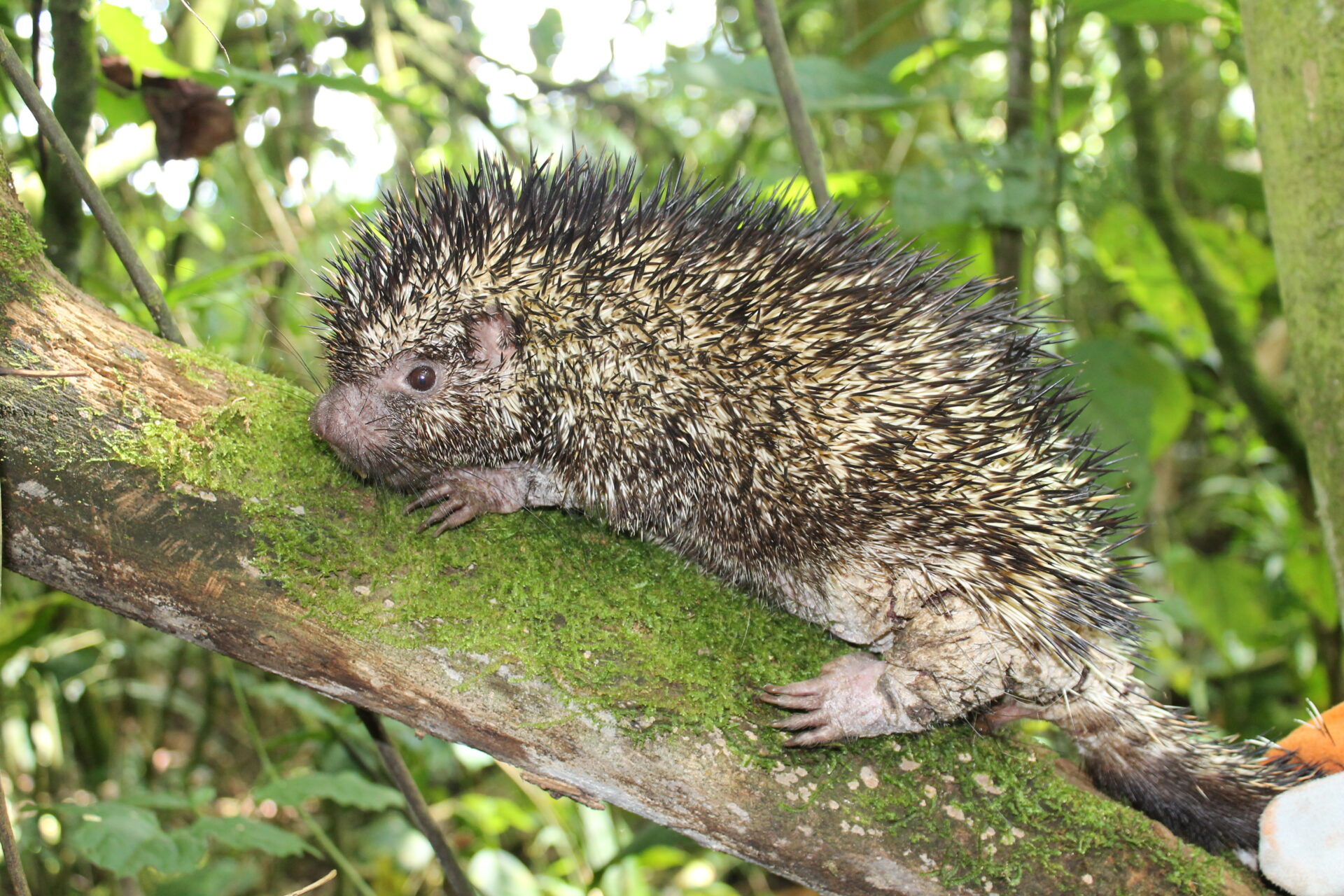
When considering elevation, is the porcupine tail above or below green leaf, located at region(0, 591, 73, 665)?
above

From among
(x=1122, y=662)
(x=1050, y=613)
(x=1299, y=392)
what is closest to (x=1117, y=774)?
(x=1122, y=662)

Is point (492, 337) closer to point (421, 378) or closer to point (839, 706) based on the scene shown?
point (421, 378)

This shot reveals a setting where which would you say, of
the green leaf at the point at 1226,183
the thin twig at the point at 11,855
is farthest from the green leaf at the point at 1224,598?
the thin twig at the point at 11,855

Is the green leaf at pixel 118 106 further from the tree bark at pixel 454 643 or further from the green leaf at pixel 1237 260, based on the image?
the green leaf at pixel 1237 260

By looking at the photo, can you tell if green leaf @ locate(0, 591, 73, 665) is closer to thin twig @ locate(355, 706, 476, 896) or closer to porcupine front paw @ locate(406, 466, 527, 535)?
thin twig @ locate(355, 706, 476, 896)

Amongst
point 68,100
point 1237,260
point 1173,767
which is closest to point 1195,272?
point 1237,260

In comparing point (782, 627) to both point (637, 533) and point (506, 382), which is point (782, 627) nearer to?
point (637, 533)

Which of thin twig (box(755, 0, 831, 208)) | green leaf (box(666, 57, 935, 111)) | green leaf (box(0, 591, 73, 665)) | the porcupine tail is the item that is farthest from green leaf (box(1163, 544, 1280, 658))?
green leaf (box(0, 591, 73, 665))
